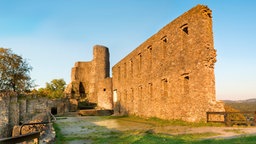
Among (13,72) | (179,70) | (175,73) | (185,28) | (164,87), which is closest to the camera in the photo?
(185,28)

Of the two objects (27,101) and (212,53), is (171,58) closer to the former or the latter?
(212,53)

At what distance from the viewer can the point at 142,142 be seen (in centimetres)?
852

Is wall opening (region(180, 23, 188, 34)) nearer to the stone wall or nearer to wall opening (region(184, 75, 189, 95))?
wall opening (region(184, 75, 189, 95))

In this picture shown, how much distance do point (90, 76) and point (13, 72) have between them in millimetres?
20663

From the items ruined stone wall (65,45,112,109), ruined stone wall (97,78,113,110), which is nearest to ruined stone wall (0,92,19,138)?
ruined stone wall (97,78,113,110)

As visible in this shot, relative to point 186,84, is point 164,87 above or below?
below

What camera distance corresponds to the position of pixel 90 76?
57312mm

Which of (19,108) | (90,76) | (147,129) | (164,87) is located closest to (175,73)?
(164,87)

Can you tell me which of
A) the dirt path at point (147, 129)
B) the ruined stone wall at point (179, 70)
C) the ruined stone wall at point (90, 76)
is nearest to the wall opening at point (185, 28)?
the ruined stone wall at point (179, 70)

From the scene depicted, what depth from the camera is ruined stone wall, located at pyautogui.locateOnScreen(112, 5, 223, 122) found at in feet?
51.5

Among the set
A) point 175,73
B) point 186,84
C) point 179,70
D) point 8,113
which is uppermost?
point 179,70

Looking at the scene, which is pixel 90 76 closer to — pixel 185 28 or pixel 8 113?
pixel 8 113

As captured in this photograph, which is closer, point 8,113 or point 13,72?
point 8,113

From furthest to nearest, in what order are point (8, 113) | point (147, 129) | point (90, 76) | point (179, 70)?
1. point (90, 76)
2. point (8, 113)
3. point (179, 70)
4. point (147, 129)
